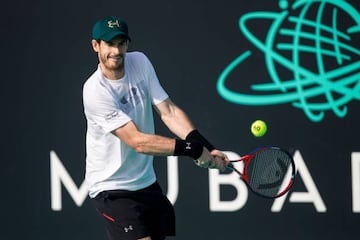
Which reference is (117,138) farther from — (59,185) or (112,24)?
(59,185)

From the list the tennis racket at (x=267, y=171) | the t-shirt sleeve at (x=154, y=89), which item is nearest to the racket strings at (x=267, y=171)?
the tennis racket at (x=267, y=171)

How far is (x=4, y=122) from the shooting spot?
758 cm

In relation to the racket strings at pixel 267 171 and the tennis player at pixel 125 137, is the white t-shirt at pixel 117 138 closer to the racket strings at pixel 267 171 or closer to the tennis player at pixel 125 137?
the tennis player at pixel 125 137

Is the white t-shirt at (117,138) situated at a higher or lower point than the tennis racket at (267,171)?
higher

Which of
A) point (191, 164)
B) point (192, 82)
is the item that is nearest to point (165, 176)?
point (191, 164)

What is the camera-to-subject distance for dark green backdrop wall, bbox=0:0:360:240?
24.0 feet

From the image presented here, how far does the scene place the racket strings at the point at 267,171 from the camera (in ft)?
20.5

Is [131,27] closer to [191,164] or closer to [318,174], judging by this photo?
[191,164]

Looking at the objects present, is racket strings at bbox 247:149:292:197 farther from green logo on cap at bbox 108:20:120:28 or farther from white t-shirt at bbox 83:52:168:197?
green logo on cap at bbox 108:20:120:28

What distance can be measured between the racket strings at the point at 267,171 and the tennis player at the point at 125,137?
53cm

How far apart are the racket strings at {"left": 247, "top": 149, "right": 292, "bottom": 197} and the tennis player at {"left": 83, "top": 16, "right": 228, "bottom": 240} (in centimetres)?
53

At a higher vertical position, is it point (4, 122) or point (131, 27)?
point (131, 27)

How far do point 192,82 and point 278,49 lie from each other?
701mm

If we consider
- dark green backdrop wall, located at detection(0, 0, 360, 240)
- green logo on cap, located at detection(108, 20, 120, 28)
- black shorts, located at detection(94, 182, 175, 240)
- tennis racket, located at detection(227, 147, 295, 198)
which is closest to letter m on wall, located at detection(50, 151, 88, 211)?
dark green backdrop wall, located at detection(0, 0, 360, 240)
